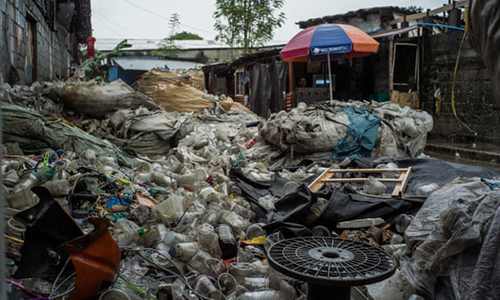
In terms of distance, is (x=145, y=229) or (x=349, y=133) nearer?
(x=145, y=229)

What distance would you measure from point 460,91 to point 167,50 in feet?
58.9

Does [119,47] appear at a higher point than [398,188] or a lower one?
higher

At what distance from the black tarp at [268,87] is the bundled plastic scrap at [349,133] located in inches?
246

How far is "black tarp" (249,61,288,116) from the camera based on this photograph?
1216 centimetres

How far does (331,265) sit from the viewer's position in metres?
1.81

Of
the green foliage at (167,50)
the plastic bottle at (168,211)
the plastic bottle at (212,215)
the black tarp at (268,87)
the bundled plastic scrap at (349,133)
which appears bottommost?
the plastic bottle at (212,215)

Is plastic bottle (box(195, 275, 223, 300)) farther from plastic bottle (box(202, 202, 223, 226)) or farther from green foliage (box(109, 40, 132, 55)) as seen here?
green foliage (box(109, 40, 132, 55))

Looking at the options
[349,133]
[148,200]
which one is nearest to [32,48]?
[148,200]

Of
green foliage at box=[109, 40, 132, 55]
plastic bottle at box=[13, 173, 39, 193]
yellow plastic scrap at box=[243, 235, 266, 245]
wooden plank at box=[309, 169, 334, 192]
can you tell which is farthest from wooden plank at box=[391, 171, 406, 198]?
green foliage at box=[109, 40, 132, 55]

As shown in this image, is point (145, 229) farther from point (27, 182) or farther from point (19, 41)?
point (19, 41)

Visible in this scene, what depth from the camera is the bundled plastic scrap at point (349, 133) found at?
17.7 ft

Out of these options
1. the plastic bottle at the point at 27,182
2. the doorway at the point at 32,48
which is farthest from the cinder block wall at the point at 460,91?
the doorway at the point at 32,48

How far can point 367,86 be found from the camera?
1157cm

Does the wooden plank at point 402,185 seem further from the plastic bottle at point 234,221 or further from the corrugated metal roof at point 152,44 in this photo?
the corrugated metal roof at point 152,44
